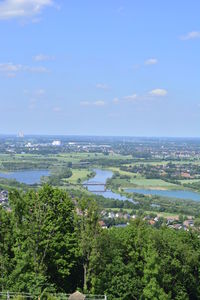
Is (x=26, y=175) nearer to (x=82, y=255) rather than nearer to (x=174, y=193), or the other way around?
(x=174, y=193)

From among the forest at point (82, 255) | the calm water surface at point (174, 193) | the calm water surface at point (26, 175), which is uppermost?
the forest at point (82, 255)

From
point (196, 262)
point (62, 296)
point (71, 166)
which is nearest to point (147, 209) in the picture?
point (196, 262)

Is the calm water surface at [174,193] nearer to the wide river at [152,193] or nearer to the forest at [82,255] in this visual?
the wide river at [152,193]

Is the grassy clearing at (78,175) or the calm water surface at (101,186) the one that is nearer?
the calm water surface at (101,186)

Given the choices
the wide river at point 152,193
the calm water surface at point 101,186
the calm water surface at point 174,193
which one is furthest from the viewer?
the calm water surface at point 174,193

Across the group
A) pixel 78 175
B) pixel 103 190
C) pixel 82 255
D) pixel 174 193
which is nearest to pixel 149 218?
pixel 103 190

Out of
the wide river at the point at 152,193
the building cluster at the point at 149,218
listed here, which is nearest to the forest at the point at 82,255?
the building cluster at the point at 149,218
